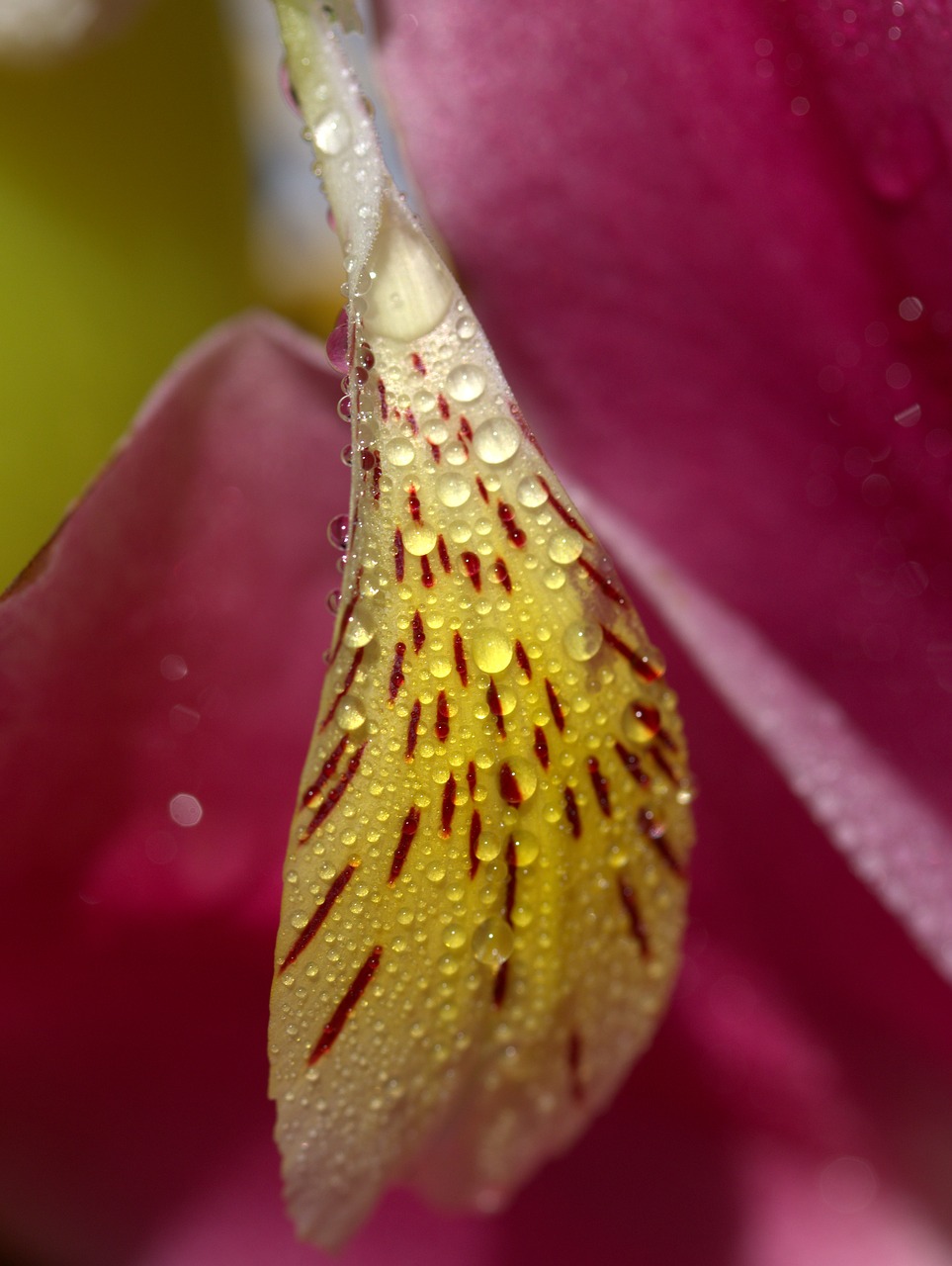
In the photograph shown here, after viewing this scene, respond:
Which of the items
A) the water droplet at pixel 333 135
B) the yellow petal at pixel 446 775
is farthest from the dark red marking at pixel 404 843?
the water droplet at pixel 333 135

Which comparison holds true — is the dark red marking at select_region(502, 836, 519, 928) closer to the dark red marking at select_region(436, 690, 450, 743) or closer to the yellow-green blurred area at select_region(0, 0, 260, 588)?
the dark red marking at select_region(436, 690, 450, 743)

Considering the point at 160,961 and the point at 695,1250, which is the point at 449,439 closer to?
the point at 160,961

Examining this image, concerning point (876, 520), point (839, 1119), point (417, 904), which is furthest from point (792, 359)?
point (839, 1119)

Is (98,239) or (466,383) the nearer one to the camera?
(466,383)

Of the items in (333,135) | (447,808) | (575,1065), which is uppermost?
(333,135)

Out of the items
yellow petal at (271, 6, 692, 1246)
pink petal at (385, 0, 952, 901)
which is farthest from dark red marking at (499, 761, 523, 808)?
pink petal at (385, 0, 952, 901)

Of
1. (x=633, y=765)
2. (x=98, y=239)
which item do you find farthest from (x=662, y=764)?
(x=98, y=239)

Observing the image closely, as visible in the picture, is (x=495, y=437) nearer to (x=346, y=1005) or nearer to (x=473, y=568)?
(x=473, y=568)

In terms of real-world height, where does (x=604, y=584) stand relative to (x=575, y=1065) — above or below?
above
